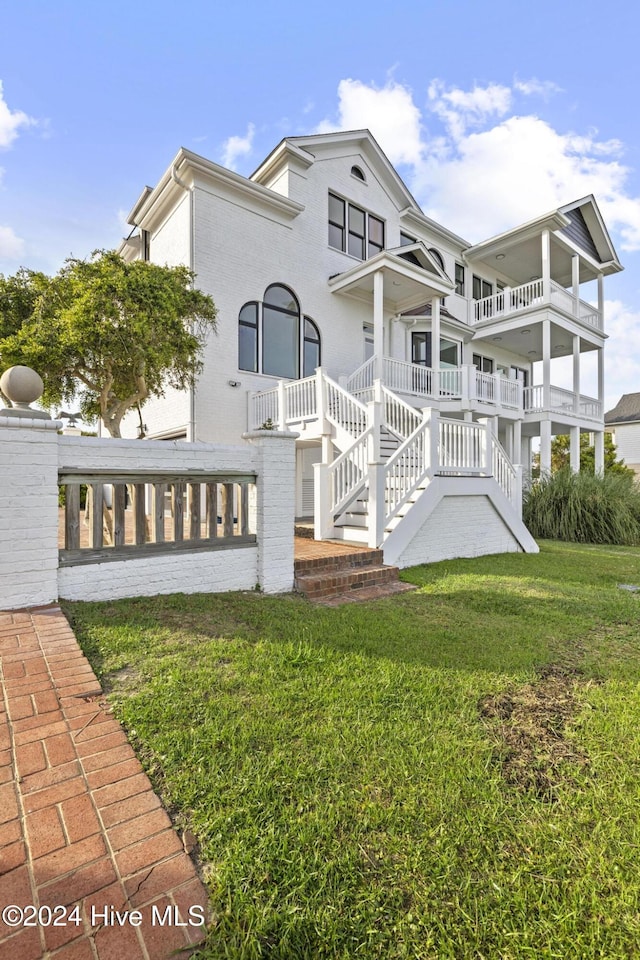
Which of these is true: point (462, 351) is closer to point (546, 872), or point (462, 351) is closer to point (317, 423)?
point (317, 423)

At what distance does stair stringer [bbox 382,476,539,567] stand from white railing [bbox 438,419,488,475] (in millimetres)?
196

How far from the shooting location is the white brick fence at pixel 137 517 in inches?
147

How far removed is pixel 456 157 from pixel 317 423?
869cm

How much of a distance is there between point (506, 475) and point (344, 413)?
11.9 feet

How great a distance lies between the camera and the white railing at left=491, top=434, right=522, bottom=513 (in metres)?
8.69

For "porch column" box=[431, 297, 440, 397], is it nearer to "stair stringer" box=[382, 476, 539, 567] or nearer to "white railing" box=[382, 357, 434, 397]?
"white railing" box=[382, 357, 434, 397]

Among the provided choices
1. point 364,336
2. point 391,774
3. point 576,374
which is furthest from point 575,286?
point 391,774

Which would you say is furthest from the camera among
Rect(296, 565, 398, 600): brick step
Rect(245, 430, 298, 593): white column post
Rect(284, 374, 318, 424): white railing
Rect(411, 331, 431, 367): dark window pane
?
Rect(411, 331, 431, 367): dark window pane

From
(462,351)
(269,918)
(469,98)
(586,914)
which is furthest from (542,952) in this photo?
(462,351)

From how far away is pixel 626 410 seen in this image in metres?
32.8

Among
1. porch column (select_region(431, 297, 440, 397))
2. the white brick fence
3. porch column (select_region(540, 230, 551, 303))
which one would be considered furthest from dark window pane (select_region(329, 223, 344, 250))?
the white brick fence

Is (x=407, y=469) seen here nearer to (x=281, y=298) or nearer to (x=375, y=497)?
(x=375, y=497)

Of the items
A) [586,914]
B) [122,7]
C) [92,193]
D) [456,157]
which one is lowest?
[586,914]

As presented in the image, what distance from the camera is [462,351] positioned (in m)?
17.0
